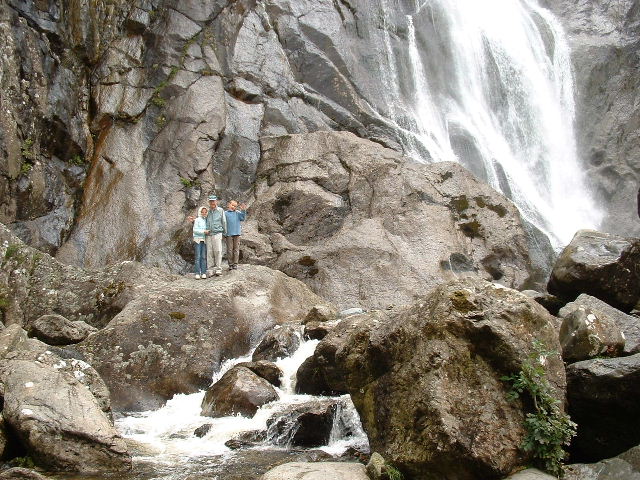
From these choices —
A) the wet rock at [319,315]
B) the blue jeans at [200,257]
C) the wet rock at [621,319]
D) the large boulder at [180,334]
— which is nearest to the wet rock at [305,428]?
the large boulder at [180,334]

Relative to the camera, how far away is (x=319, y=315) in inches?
538

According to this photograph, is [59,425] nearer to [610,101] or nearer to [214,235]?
[214,235]

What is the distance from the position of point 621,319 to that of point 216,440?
7.13 metres

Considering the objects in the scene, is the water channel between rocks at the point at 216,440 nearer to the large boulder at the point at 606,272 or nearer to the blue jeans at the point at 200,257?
the blue jeans at the point at 200,257

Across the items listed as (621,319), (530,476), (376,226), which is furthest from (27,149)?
(530,476)

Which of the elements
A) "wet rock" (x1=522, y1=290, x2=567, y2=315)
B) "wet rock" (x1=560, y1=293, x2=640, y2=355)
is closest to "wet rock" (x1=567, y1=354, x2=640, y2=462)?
"wet rock" (x1=560, y1=293, x2=640, y2=355)

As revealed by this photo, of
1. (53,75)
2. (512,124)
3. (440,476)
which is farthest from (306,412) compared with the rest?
(512,124)

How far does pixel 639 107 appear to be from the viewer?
29.4 metres

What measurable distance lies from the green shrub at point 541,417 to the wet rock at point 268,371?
561 centimetres

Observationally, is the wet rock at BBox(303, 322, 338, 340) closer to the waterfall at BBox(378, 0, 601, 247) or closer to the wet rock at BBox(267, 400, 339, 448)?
the wet rock at BBox(267, 400, 339, 448)

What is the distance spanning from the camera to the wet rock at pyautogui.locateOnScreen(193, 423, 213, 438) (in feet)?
31.9

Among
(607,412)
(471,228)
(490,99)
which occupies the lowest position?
(607,412)

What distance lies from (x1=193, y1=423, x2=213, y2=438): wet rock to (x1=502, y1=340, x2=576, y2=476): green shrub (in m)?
5.10

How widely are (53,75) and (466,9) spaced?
19.5 m
